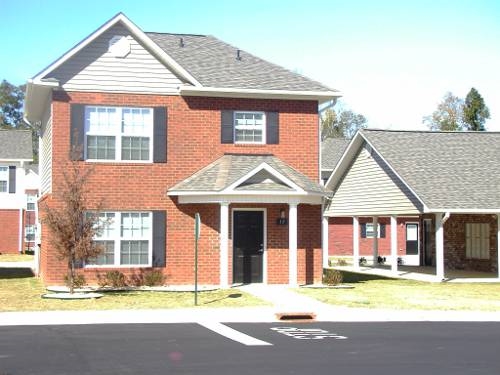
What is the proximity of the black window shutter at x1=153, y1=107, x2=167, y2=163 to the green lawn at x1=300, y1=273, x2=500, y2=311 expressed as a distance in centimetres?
588

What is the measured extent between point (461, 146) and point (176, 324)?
19017mm

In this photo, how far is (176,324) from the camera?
1496 cm

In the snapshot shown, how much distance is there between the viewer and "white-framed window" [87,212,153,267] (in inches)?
863

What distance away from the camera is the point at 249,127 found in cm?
2344

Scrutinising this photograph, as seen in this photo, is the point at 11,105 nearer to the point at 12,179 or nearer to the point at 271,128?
the point at 12,179

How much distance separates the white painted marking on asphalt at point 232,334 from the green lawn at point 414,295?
191 inches

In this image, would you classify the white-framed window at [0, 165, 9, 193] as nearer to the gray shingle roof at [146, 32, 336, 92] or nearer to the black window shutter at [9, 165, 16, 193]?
the black window shutter at [9, 165, 16, 193]

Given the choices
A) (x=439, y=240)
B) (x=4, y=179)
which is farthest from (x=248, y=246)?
(x=4, y=179)

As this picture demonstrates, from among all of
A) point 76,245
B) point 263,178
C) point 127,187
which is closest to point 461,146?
point 263,178

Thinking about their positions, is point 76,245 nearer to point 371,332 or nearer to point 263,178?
point 263,178

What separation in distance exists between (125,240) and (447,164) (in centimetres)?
1336

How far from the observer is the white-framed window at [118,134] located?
2216cm

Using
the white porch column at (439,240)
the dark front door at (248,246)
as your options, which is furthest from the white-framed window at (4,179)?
the white porch column at (439,240)

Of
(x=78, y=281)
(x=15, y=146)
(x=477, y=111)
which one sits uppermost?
(x=477, y=111)
